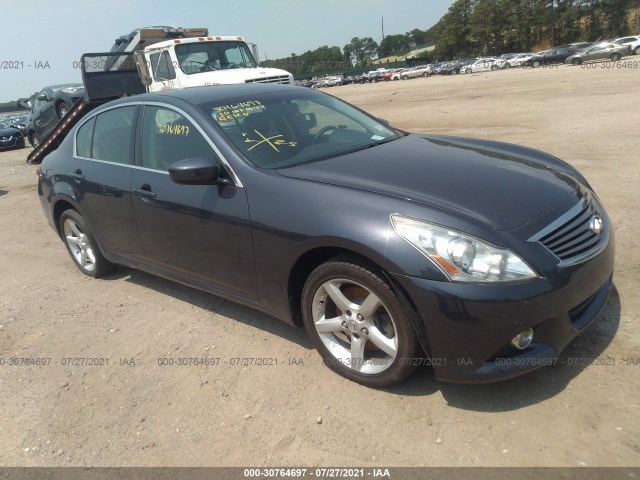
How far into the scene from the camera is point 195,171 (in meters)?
3.11

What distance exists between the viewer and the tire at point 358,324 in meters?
2.64

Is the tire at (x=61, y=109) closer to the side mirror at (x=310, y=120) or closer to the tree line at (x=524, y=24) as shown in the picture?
the side mirror at (x=310, y=120)

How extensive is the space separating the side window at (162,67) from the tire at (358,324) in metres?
9.79

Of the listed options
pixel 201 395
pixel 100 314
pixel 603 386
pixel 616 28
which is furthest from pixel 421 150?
pixel 616 28

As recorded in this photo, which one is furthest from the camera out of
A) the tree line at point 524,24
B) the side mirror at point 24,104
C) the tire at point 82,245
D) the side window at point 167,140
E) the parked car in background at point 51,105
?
the tree line at point 524,24

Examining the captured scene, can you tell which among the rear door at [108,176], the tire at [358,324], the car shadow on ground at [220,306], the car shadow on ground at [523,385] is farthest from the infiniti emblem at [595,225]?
the rear door at [108,176]

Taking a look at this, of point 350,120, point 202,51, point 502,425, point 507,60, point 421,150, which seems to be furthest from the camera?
point 507,60

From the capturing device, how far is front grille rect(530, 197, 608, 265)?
2.55 m

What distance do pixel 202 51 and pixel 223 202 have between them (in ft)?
31.0

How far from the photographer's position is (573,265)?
99.8 inches

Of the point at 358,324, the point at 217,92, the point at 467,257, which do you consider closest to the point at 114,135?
the point at 217,92

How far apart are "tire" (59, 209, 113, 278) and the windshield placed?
78.0 inches

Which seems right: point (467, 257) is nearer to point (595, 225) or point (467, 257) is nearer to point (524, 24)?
point (595, 225)

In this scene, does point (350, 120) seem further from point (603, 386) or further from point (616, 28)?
point (616, 28)
